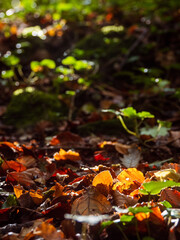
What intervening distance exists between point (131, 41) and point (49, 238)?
15.3 feet

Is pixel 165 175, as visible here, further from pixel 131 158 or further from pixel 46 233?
pixel 46 233

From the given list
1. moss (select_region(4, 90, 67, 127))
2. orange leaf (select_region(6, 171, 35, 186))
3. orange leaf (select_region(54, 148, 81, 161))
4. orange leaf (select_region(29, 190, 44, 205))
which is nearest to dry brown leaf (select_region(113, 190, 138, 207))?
orange leaf (select_region(29, 190, 44, 205))

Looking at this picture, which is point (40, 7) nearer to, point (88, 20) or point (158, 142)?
point (88, 20)

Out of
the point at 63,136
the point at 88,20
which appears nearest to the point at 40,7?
the point at 88,20

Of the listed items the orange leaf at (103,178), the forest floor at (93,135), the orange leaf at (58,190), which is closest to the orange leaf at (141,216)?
the forest floor at (93,135)

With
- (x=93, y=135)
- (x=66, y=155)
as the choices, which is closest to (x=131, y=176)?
(x=66, y=155)

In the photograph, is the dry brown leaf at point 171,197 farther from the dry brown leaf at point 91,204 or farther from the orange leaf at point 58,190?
Answer: the orange leaf at point 58,190

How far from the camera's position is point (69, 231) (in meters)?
0.99

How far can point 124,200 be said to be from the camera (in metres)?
1.17

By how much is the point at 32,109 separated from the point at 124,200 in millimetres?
2493

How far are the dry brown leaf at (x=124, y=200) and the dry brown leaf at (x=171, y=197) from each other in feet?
0.45

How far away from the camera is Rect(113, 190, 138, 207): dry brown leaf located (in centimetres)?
115

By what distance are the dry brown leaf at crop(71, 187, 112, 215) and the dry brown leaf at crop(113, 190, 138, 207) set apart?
0.06 m

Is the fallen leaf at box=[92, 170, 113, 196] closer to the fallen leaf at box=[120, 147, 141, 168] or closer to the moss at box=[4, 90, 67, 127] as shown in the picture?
the fallen leaf at box=[120, 147, 141, 168]
